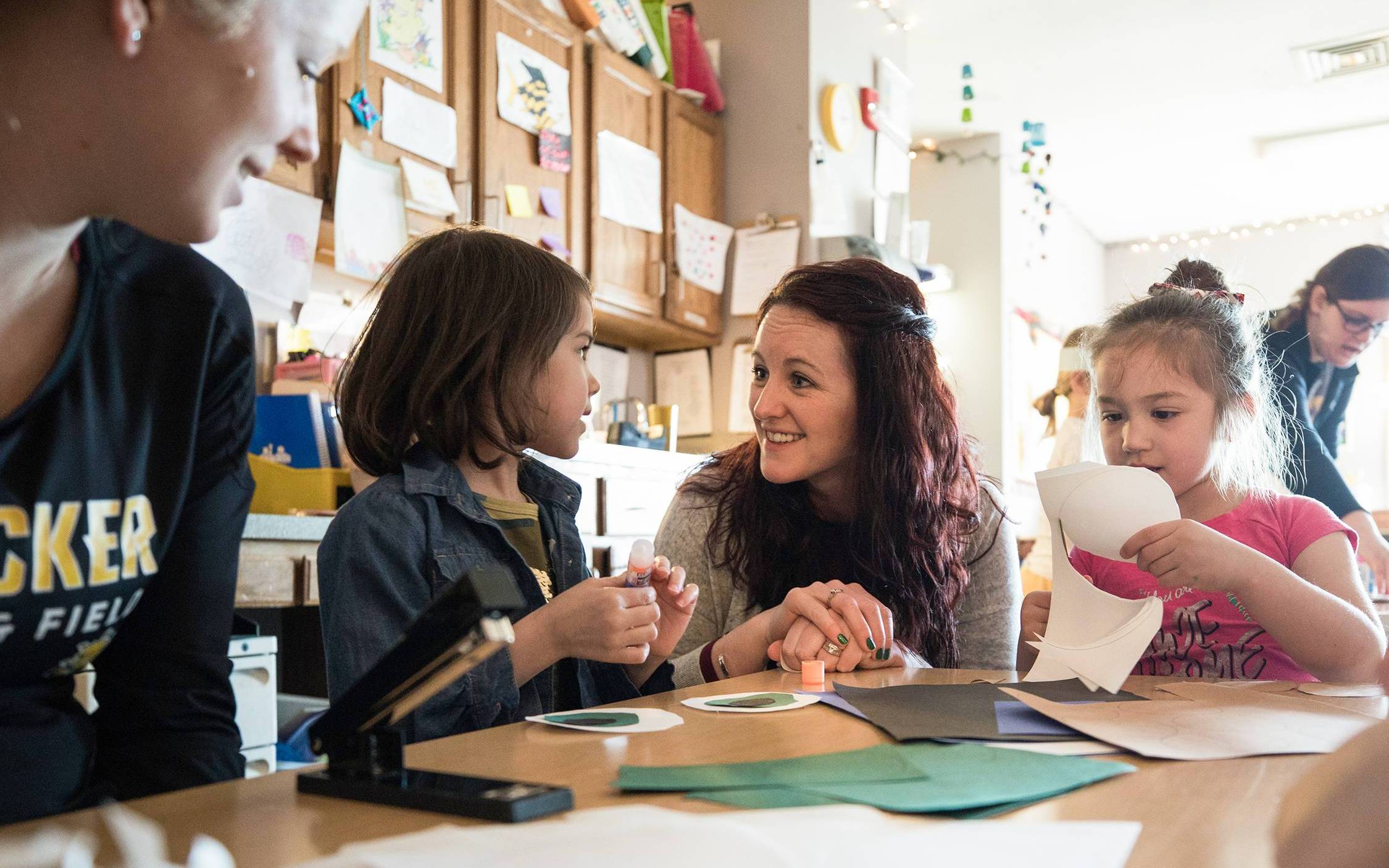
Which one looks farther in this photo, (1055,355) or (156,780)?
(1055,355)

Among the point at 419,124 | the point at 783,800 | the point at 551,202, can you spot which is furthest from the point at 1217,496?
the point at 551,202

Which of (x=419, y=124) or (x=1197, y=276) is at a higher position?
(x=419, y=124)

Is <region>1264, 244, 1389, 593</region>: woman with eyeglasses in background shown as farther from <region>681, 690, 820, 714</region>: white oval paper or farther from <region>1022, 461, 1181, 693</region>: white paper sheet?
<region>681, 690, 820, 714</region>: white oval paper

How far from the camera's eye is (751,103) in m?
4.06

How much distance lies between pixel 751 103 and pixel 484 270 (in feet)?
9.93

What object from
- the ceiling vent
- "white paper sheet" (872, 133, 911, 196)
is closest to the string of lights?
the ceiling vent

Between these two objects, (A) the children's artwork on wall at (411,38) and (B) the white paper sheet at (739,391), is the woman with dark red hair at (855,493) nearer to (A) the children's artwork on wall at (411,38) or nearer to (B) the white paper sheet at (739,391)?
(A) the children's artwork on wall at (411,38)

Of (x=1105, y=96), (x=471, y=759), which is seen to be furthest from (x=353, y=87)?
(x=1105, y=96)

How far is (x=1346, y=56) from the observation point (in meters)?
4.90

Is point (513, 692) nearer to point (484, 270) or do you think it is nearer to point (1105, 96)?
point (484, 270)

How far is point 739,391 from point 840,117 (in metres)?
1.09


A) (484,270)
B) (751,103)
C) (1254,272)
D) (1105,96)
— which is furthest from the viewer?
(1254,272)

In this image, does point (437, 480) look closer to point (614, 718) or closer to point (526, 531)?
point (526, 531)

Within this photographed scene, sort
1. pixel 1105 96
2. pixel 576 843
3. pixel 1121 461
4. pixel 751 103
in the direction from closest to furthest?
pixel 576 843 < pixel 1121 461 < pixel 751 103 < pixel 1105 96
